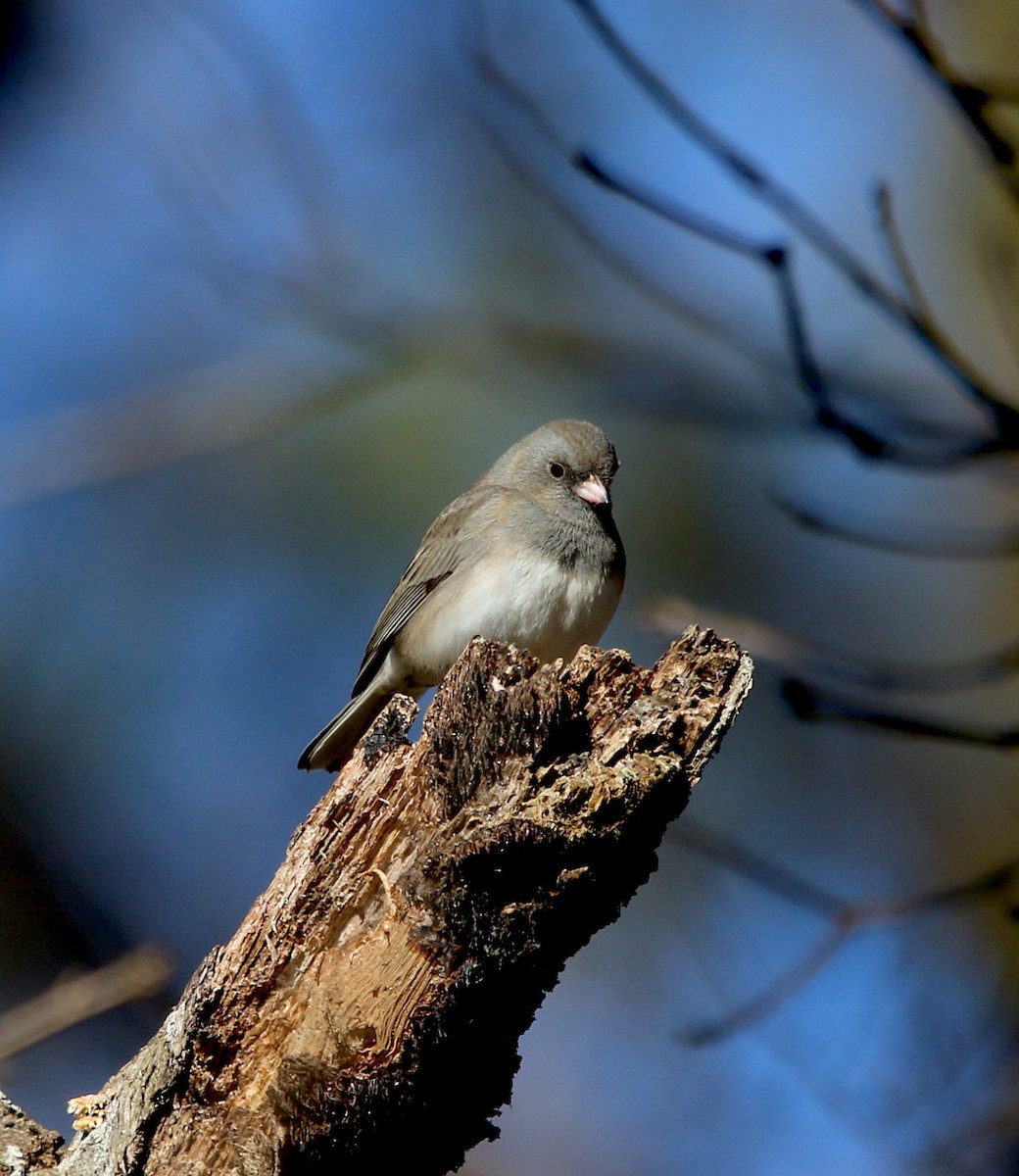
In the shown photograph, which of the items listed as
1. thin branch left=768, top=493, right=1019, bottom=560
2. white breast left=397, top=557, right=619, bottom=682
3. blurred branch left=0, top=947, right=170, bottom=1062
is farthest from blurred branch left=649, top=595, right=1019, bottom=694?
blurred branch left=0, top=947, right=170, bottom=1062

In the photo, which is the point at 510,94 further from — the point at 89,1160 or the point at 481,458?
the point at 481,458

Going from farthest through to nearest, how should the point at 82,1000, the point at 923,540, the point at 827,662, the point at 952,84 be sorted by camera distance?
the point at 923,540, the point at 827,662, the point at 952,84, the point at 82,1000

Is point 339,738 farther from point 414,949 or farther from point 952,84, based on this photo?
point 952,84

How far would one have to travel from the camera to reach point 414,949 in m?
2.01

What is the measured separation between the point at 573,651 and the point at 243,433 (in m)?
2.19

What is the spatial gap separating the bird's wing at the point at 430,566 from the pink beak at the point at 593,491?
295mm

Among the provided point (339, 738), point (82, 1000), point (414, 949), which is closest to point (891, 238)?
point (414, 949)

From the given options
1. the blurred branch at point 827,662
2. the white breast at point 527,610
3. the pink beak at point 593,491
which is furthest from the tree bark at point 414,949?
the pink beak at point 593,491

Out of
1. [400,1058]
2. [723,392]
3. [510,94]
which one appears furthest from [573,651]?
[400,1058]

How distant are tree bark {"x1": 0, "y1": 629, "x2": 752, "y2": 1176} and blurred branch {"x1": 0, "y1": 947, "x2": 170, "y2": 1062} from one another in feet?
0.50

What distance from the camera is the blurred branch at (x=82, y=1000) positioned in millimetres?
2207

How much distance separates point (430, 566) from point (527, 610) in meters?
0.56

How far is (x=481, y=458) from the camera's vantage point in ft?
22.5

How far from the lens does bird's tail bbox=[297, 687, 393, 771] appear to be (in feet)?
13.4
